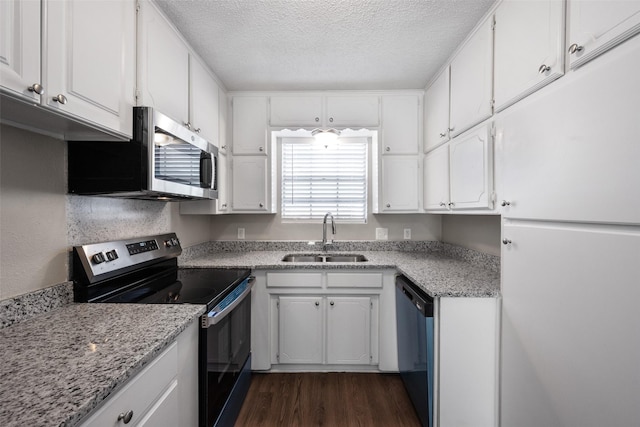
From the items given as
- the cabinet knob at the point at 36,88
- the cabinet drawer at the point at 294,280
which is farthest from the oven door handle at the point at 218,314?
the cabinet knob at the point at 36,88

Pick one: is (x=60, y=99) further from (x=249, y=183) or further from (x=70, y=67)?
(x=249, y=183)

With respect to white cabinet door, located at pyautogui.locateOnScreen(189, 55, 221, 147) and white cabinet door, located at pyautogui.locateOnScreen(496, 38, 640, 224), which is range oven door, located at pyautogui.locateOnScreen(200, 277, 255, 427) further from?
white cabinet door, located at pyautogui.locateOnScreen(496, 38, 640, 224)

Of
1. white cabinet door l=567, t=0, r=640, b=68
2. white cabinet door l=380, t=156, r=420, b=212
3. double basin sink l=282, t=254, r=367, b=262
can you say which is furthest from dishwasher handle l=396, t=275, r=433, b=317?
white cabinet door l=567, t=0, r=640, b=68

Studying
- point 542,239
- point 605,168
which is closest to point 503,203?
point 542,239

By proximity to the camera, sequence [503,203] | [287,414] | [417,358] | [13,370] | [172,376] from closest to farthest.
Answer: [13,370] → [172,376] → [503,203] → [417,358] → [287,414]

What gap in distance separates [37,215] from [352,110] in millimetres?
2181

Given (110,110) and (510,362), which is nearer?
(110,110)

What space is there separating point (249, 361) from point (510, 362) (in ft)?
5.38

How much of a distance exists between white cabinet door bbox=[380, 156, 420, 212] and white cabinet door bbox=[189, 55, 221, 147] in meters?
1.51

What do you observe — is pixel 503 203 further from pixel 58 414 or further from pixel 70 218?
pixel 70 218

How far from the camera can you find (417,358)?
1578mm

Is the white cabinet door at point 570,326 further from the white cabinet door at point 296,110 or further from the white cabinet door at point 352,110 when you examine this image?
the white cabinet door at point 296,110

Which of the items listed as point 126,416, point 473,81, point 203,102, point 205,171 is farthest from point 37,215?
point 473,81

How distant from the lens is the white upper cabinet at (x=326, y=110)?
238 centimetres
